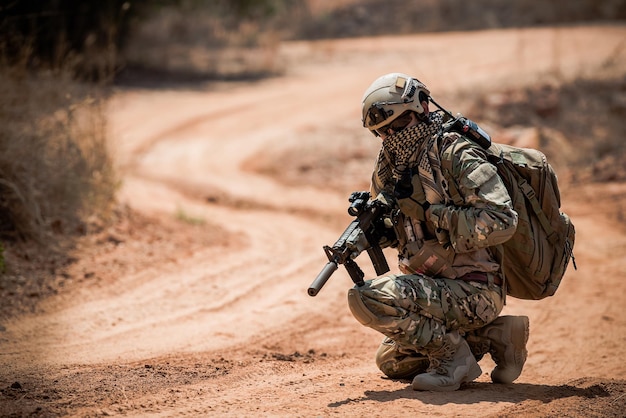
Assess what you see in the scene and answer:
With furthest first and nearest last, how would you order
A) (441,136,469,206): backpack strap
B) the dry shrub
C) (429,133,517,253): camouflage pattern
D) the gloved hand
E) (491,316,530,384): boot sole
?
the dry shrub < (491,316,530,384): boot sole < the gloved hand < (441,136,469,206): backpack strap < (429,133,517,253): camouflage pattern

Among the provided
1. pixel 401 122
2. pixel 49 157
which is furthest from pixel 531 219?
pixel 49 157

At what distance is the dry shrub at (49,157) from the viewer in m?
7.58

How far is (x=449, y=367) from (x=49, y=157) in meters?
5.07

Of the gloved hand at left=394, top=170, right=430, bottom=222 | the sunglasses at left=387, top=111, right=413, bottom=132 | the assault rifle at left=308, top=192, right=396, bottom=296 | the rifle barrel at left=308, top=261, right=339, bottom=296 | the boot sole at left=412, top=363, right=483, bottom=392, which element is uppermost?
the sunglasses at left=387, top=111, right=413, bottom=132

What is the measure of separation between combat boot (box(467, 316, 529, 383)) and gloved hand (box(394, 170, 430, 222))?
822 millimetres

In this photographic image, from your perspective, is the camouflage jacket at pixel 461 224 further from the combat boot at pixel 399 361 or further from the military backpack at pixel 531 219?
the combat boot at pixel 399 361

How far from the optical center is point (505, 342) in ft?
15.8

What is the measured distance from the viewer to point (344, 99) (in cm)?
1630

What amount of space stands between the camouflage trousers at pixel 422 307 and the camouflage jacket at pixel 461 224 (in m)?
0.12

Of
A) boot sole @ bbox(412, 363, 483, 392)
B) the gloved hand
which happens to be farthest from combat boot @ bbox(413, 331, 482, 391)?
the gloved hand

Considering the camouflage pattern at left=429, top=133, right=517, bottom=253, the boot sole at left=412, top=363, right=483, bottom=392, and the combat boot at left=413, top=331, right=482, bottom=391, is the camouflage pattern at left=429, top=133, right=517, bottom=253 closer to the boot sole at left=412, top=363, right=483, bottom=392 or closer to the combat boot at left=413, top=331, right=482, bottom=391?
the combat boot at left=413, top=331, right=482, bottom=391

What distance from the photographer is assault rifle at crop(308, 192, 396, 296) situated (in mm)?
4492

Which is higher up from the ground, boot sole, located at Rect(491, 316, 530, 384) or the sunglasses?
the sunglasses

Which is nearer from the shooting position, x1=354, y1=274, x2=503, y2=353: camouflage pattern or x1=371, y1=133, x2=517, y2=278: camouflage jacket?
x1=371, y1=133, x2=517, y2=278: camouflage jacket
